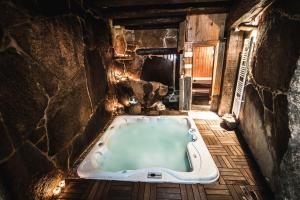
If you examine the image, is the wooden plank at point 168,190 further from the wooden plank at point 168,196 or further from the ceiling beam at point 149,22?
the ceiling beam at point 149,22

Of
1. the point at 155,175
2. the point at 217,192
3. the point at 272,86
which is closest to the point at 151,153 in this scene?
the point at 155,175

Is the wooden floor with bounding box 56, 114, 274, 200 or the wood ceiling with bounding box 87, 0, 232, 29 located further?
the wood ceiling with bounding box 87, 0, 232, 29

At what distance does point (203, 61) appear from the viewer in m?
7.96

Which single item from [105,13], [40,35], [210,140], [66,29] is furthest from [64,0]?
[210,140]

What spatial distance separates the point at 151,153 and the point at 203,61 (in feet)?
19.9

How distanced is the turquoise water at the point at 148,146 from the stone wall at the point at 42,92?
2.22ft

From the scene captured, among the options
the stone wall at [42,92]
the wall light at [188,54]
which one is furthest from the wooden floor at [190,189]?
the wall light at [188,54]

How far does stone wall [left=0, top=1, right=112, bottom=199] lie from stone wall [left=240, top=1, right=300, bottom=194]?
120 inches

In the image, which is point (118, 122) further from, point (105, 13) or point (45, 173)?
point (105, 13)

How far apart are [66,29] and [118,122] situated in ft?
8.01

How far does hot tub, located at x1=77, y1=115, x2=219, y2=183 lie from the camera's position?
8.25 feet

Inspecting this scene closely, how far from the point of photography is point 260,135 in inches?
106

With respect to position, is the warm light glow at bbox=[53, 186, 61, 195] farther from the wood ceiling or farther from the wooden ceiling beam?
the wooden ceiling beam

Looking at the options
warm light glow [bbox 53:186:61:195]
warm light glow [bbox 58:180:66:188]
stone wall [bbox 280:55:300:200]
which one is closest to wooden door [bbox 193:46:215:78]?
stone wall [bbox 280:55:300:200]
